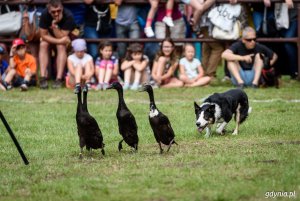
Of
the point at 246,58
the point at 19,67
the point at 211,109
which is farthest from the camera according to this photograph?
the point at 19,67

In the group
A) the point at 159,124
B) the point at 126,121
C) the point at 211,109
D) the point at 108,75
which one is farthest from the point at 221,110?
the point at 108,75

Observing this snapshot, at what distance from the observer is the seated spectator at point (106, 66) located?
17.6 m

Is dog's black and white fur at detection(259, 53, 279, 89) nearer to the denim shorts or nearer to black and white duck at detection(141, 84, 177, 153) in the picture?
the denim shorts

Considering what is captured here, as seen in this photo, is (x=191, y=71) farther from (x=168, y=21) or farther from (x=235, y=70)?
(x=168, y=21)

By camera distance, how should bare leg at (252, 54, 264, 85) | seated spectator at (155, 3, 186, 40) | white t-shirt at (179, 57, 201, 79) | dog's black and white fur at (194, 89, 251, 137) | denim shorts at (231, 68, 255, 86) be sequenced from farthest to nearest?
seated spectator at (155, 3, 186, 40) → white t-shirt at (179, 57, 201, 79) → denim shorts at (231, 68, 255, 86) → bare leg at (252, 54, 264, 85) → dog's black and white fur at (194, 89, 251, 137)

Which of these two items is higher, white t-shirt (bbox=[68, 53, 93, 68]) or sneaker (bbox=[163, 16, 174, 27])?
sneaker (bbox=[163, 16, 174, 27])

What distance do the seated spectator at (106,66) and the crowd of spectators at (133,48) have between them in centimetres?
2

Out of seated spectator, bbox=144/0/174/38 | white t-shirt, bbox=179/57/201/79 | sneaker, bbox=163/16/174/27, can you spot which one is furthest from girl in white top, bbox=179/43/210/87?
seated spectator, bbox=144/0/174/38

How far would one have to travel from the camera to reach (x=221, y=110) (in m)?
11.9

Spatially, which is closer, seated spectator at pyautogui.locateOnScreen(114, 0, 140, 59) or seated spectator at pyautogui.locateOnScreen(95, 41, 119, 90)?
seated spectator at pyautogui.locateOnScreen(95, 41, 119, 90)

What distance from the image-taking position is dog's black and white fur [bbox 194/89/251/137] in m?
11.7

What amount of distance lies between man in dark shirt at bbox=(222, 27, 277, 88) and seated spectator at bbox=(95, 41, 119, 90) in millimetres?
2184

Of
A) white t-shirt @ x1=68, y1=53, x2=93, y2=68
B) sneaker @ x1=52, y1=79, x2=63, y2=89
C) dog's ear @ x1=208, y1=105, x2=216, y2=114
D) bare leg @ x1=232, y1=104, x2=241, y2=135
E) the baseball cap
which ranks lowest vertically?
sneaker @ x1=52, y1=79, x2=63, y2=89

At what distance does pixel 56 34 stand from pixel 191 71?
9.27 feet
